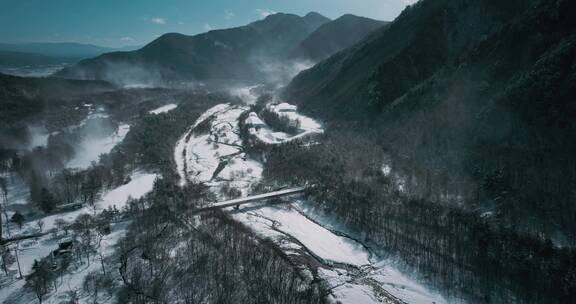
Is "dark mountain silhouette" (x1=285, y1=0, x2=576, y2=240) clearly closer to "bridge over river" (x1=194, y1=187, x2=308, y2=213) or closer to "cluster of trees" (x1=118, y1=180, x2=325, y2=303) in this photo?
"bridge over river" (x1=194, y1=187, x2=308, y2=213)

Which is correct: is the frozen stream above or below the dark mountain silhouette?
below

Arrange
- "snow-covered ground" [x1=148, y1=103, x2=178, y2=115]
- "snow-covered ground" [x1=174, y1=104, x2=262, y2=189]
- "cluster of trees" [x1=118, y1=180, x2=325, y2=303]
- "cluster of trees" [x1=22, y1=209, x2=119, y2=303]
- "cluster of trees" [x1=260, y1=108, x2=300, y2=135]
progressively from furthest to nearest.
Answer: "snow-covered ground" [x1=148, y1=103, x2=178, y2=115] < "cluster of trees" [x1=260, y1=108, x2=300, y2=135] < "snow-covered ground" [x1=174, y1=104, x2=262, y2=189] < "cluster of trees" [x1=22, y1=209, x2=119, y2=303] < "cluster of trees" [x1=118, y1=180, x2=325, y2=303]

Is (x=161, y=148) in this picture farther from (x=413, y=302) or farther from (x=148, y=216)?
(x=413, y=302)

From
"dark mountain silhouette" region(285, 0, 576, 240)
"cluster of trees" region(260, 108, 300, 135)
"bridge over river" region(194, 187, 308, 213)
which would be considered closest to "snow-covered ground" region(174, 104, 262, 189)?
"bridge over river" region(194, 187, 308, 213)

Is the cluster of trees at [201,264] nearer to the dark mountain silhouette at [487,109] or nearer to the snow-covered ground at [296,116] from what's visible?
the dark mountain silhouette at [487,109]

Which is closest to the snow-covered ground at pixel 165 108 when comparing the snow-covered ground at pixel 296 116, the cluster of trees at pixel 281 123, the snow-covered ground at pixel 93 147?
the snow-covered ground at pixel 93 147

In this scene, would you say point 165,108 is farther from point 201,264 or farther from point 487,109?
point 201,264
